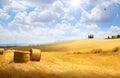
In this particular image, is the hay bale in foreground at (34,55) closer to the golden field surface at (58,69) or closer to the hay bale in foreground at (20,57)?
the golden field surface at (58,69)

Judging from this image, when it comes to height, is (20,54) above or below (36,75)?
above

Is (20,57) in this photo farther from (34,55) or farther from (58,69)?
(58,69)

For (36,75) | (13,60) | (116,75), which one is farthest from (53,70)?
(116,75)

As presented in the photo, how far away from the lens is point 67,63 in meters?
17.9

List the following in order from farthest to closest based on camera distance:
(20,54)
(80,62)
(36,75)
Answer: (80,62)
(20,54)
(36,75)

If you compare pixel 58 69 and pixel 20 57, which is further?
pixel 20 57

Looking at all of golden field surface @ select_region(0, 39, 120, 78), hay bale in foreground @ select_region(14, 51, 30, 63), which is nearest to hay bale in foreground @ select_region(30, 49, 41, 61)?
golden field surface @ select_region(0, 39, 120, 78)

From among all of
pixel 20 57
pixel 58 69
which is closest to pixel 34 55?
pixel 20 57

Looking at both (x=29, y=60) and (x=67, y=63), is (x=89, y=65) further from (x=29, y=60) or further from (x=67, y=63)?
(x=29, y=60)

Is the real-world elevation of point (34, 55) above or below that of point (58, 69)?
above

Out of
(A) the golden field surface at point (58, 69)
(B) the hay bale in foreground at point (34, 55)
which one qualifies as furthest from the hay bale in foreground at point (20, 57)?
(B) the hay bale in foreground at point (34, 55)

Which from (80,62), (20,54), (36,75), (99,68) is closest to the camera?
(36,75)

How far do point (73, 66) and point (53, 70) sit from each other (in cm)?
164

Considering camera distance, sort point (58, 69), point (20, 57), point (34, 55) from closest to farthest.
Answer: point (58, 69) → point (20, 57) → point (34, 55)
